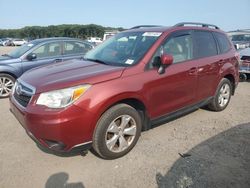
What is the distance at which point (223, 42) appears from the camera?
579cm

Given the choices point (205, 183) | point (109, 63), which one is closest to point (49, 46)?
point (109, 63)

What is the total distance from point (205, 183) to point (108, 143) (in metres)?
1.34

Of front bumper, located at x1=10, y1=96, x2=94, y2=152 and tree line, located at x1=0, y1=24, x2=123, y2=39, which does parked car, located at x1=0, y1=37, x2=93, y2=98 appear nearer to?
front bumper, located at x1=10, y1=96, x2=94, y2=152

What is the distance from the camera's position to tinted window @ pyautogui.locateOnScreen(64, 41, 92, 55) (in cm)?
813

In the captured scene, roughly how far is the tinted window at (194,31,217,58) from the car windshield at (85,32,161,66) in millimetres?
1006

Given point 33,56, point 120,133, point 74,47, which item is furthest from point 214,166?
point 74,47

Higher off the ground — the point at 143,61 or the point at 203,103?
the point at 143,61

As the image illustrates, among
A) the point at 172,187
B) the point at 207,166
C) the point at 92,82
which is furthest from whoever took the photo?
the point at 207,166

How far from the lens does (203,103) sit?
5.23 meters

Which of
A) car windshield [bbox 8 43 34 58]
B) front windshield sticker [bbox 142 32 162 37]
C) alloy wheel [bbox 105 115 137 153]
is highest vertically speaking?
front windshield sticker [bbox 142 32 162 37]

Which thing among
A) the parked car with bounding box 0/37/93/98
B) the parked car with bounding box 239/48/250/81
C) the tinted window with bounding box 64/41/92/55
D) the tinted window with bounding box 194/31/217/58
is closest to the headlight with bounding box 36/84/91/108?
the tinted window with bounding box 194/31/217/58

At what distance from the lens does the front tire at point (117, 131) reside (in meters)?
3.48

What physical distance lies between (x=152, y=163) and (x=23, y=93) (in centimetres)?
204

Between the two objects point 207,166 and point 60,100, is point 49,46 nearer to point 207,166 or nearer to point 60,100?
point 60,100
